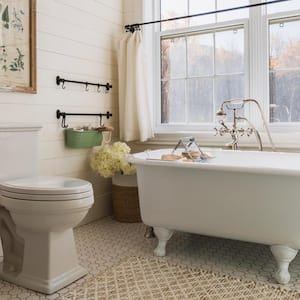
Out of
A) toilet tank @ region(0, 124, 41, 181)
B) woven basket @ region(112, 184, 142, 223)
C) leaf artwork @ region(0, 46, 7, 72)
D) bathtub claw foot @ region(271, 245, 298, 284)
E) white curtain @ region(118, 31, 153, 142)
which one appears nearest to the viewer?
bathtub claw foot @ region(271, 245, 298, 284)

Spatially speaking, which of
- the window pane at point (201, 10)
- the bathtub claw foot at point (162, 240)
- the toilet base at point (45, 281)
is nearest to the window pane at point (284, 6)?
the window pane at point (201, 10)

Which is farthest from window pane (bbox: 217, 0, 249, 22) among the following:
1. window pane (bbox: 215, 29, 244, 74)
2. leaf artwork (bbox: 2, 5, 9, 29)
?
leaf artwork (bbox: 2, 5, 9, 29)

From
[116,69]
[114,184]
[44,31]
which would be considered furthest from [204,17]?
[114,184]

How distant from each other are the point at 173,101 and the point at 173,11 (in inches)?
34.7

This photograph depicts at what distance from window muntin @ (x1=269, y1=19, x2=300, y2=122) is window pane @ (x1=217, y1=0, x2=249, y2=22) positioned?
27cm

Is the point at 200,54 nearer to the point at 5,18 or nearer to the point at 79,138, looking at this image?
the point at 79,138

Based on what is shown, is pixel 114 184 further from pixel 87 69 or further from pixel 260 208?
pixel 260 208

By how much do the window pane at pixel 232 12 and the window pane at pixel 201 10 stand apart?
59mm

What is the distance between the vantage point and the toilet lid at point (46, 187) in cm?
181

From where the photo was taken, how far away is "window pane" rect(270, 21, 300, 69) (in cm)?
292

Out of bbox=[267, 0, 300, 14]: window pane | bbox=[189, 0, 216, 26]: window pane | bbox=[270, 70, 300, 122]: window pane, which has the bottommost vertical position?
bbox=[270, 70, 300, 122]: window pane

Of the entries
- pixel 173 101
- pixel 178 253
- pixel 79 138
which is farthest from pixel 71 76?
pixel 178 253

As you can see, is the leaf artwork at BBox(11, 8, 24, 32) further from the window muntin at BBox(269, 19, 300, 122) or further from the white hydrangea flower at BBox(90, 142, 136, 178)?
the window muntin at BBox(269, 19, 300, 122)

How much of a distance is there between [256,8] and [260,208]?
188 cm
